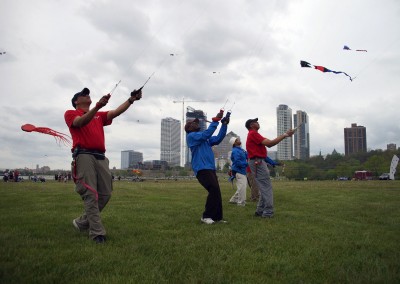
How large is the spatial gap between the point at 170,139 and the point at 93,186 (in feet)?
386

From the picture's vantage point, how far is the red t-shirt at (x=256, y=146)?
8.59 m

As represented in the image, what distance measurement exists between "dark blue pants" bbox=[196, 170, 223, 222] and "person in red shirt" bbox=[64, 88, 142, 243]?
2307mm

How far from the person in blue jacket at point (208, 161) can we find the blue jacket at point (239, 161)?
3.89 meters

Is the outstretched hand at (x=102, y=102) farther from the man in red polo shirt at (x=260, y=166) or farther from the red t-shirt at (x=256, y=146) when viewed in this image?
the red t-shirt at (x=256, y=146)

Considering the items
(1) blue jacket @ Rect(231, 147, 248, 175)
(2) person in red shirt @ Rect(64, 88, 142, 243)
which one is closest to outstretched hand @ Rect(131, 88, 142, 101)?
(2) person in red shirt @ Rect(64, 88, 142, 243)

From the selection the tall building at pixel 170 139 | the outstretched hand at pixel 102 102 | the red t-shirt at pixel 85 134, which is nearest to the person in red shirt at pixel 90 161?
the red t-shirt at pixel 85 134

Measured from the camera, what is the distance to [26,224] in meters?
6.50

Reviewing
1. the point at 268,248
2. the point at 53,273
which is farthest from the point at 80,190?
the point at 268,248

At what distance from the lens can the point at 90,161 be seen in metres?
5.59

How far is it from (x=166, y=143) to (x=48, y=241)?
135 meters

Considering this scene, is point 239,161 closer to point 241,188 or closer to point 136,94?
point 241,188

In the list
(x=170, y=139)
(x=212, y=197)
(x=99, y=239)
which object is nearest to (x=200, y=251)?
(x=99, y=239)

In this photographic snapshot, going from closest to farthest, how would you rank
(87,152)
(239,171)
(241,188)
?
(87,152), (241,188), (239,171)

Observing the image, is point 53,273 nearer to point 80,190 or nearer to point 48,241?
point 48,241
